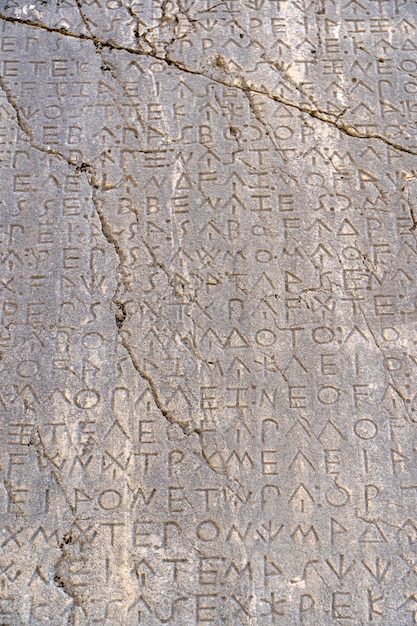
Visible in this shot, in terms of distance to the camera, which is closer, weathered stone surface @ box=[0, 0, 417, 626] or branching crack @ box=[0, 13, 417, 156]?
weathered stone surface @ box=[0, 0, 417, 626]

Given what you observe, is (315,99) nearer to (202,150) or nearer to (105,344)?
(202,150)

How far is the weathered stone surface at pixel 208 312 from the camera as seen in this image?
2.66 metres

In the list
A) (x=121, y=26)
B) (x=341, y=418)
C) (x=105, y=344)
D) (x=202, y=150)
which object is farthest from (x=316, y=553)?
(x=121, y=26)

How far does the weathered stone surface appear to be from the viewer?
105 inches

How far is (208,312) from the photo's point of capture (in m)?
2.91

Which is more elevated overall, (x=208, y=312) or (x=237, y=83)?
(x=237, y=83)

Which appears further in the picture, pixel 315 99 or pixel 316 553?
pixel 315 99

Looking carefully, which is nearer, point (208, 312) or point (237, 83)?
point (208, 312)

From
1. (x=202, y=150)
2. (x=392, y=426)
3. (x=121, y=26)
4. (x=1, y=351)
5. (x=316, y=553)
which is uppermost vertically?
(x=121, y=26)

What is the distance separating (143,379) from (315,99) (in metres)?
1.12

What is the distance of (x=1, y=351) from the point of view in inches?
113

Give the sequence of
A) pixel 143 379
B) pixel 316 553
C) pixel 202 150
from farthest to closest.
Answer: pixel 202 150 < pixel 143 379 < pixel 316 553

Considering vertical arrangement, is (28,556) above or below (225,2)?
below

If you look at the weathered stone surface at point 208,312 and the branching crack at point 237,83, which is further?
the branching crack at point 237,83
